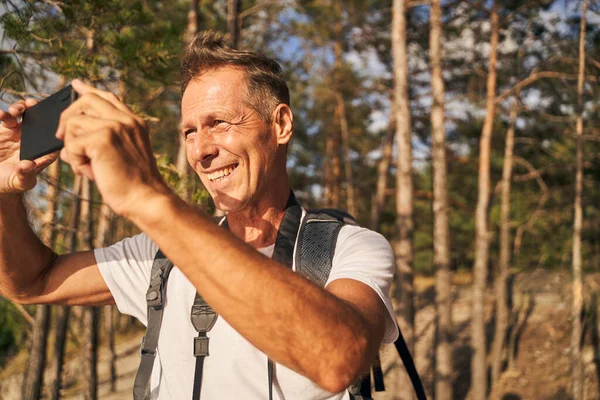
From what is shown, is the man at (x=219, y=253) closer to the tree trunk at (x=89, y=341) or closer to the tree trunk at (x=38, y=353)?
the tree trunk at (x=38, y=353)

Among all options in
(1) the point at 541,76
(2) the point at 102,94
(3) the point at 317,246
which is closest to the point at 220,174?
(3) the point at 317,246

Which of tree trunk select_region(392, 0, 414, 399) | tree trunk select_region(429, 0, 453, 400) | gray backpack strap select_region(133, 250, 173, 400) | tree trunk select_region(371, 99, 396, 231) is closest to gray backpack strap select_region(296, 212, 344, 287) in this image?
gray backpack strap select_region(133, 250, 173, 400)

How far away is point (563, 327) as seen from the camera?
75.9 feet

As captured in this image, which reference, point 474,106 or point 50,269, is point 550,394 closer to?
point 474,106

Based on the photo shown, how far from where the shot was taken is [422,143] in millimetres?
22328

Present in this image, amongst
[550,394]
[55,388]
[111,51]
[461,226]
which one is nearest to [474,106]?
[550,394]

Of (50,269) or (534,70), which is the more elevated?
(534,70)

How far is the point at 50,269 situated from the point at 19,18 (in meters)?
2.48

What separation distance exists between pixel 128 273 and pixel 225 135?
616mm

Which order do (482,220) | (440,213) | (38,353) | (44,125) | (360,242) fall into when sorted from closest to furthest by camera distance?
(44,125)
(360,242)
(38,353)
(440,213)
(482,220)

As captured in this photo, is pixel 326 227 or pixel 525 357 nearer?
pixel 326 227

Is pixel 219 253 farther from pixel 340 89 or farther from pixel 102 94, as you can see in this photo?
pixel 340 89

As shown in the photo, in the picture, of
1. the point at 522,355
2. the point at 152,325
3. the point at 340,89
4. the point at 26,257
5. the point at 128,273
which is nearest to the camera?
the point at 152,325

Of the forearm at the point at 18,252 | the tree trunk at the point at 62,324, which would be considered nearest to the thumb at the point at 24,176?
the forearm at the point at 18,252
